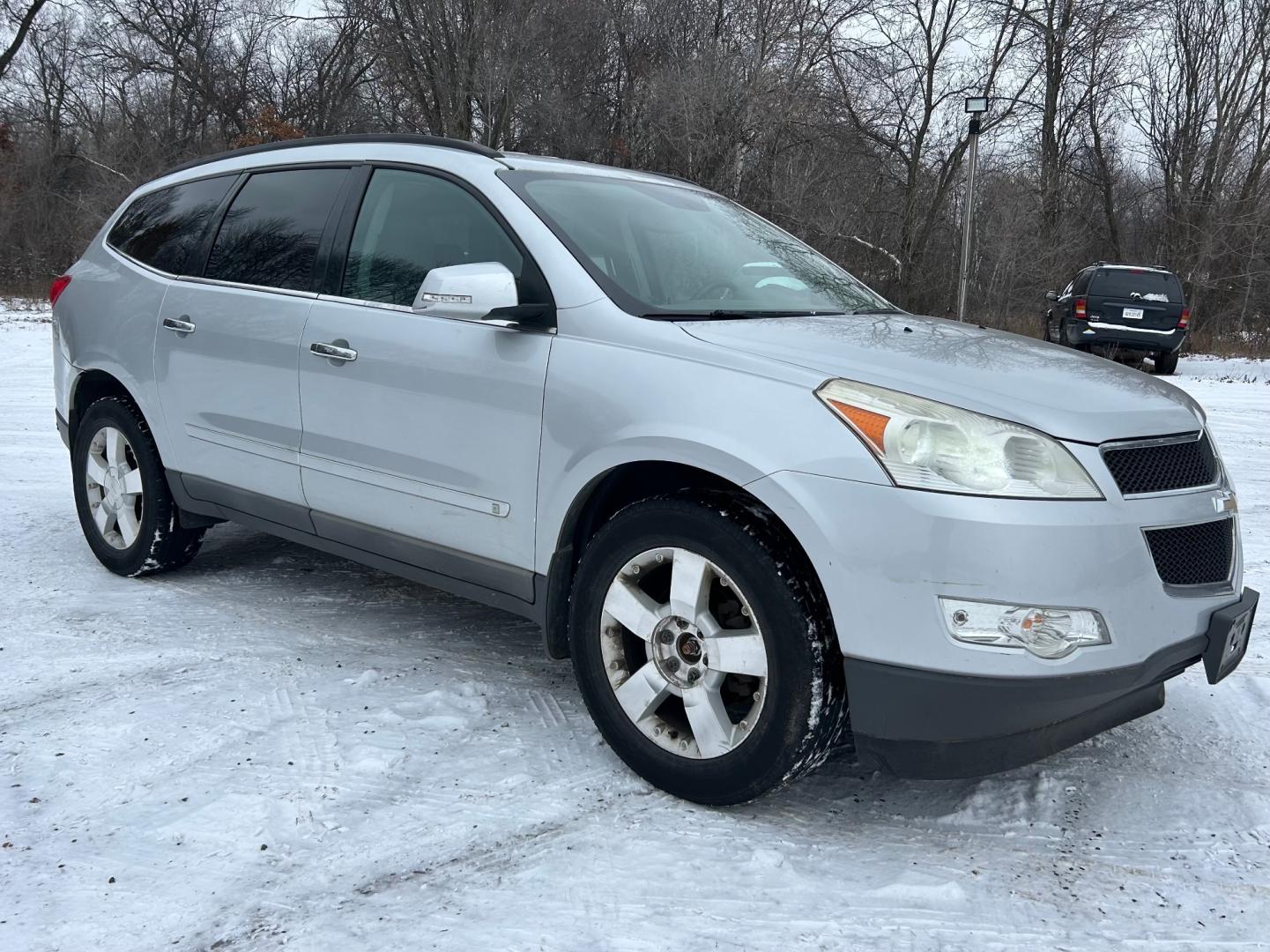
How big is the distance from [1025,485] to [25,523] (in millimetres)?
5109

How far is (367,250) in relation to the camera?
11.8ft

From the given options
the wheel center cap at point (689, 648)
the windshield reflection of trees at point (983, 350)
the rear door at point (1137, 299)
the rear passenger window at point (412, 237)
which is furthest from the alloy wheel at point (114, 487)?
the rear door at point (1137, 299)

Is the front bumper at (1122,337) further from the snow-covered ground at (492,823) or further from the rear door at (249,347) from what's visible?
the rear door at (249,347)

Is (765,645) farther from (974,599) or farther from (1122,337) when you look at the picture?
(1122,337)

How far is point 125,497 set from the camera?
4570 mm

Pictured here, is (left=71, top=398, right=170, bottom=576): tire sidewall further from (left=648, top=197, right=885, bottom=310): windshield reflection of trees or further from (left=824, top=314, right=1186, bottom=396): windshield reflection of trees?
(left=824, top=314, right=1186, bottom=396): windshield reflection of trees

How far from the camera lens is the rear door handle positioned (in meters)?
4.12

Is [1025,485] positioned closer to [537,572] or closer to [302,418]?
[537,572]

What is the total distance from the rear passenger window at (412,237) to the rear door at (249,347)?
0.22 m

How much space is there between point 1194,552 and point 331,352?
262 cm

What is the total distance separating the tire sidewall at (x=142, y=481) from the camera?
4414 millimetres

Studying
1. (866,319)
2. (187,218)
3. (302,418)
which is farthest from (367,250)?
(866,319)

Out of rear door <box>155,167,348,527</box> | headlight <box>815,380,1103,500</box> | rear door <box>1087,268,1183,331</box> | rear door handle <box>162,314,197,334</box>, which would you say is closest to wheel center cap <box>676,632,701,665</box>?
headlight <box>815,380,1103,500</box>

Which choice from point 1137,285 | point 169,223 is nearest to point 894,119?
point 1137,285
